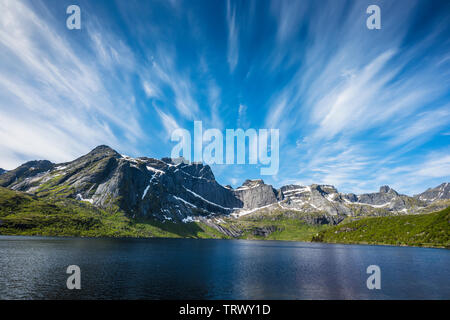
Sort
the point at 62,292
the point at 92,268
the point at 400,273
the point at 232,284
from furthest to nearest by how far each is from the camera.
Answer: the point at 400,273 < the point at 92,268 < the point at 232,284 < the point at 62,292

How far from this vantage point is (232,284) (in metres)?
57.6

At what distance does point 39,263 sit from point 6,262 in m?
9.90

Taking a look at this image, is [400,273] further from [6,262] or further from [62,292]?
[6,262]
